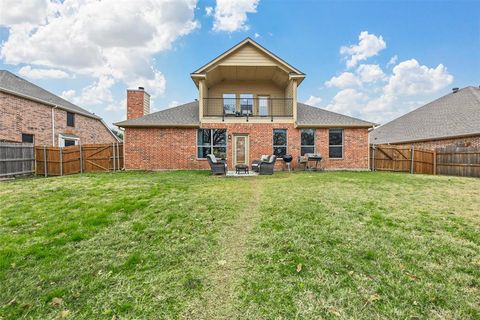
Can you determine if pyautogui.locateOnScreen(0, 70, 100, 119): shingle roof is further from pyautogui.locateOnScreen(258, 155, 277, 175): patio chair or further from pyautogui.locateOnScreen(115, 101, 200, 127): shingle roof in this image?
pyautogui.locateOnScreen(258, 155, 277, 175): patio chair

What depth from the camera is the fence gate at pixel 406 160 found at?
14.1 m

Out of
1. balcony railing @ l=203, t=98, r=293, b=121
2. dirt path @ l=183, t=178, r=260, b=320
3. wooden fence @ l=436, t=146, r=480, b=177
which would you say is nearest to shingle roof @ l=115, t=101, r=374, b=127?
balcony railing @ l=203, t=98, r=293, b=121

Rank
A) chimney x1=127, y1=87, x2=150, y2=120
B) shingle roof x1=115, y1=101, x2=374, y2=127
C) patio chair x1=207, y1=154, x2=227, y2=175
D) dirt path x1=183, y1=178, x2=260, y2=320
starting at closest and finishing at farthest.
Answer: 1. dirt path x1=183, y1=178, x2=260, y2=320
2. patio chair x1=207, y1=154, x2=227, y2=175
3. shingle roof x1=115, y1=101, x2=374, y2=127
4. chimney x1=127, y1=87, x2=150, y2=120

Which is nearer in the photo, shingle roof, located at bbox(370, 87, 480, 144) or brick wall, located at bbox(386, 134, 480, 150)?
brick wall, located at bbox(386, 134, 480, 150)

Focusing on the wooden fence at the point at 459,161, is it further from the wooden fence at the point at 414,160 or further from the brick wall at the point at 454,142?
the brick wall at the point at 454,142

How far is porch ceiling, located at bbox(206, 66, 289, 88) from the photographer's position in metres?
14.0

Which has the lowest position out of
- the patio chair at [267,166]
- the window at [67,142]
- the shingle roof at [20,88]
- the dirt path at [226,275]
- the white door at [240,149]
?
the dirt path at [226,275]

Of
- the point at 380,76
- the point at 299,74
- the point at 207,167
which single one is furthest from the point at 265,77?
the point at 380,76

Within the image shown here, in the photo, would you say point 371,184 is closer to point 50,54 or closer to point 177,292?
point 177,292

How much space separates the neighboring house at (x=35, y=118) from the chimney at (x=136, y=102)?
586 centimetres

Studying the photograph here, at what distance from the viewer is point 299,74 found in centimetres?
→ 1362

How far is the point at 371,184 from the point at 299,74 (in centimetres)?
770

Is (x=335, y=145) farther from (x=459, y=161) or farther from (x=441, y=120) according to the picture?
(x=441, y=120)

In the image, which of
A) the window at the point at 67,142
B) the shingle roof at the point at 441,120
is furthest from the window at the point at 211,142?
the shingle roof at the point at 441,120
